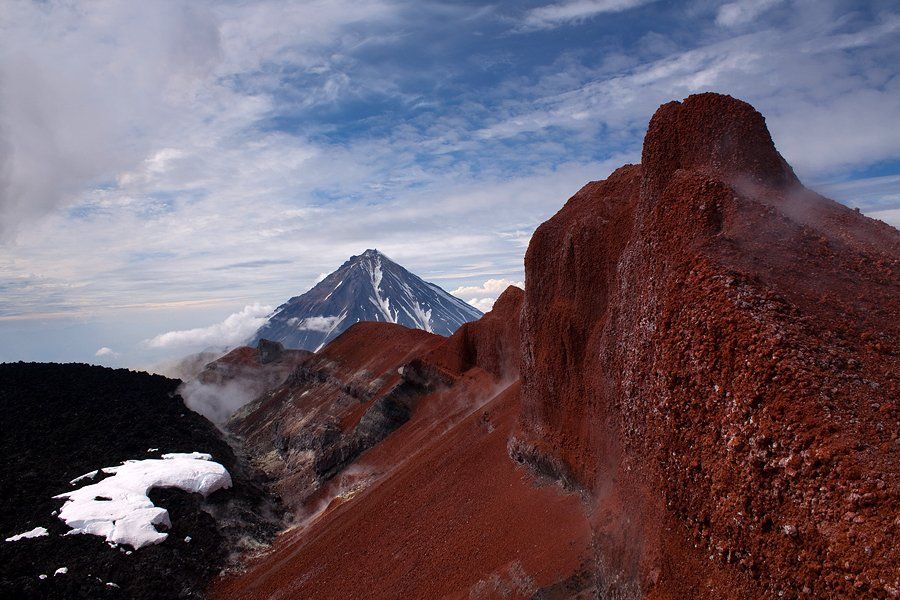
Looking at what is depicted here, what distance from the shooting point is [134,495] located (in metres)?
21.9

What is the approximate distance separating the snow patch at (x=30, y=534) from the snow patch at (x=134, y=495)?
762 mm

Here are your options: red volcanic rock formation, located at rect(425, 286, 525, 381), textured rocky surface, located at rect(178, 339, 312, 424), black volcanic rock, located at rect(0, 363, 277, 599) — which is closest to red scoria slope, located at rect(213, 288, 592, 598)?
red volcanic rock formation, located at rect(425, 286, 525, 381)

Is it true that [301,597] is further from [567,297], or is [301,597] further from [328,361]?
[328,361]

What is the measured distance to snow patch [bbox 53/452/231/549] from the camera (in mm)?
19375

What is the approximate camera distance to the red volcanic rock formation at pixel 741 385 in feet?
14.9

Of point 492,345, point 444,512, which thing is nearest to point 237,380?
point 492,345

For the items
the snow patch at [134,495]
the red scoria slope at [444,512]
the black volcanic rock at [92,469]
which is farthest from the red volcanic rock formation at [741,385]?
the snow patch at [134,495]

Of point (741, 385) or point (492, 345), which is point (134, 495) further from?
point (741, 385)

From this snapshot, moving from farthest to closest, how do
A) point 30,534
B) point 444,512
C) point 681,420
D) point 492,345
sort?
1. point 492,345
2. point 30,534
3. point 444,512
4. point 681,420

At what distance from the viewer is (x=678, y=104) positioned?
369 inches

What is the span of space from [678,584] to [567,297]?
305 inches

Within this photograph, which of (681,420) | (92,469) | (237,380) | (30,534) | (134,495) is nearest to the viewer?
(681,420)

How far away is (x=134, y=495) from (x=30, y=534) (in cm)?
369

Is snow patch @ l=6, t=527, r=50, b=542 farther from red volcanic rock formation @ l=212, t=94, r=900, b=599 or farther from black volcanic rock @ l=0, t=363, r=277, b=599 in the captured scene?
red volcanic rock formation @ l=212, t=94, r=900, b=599
